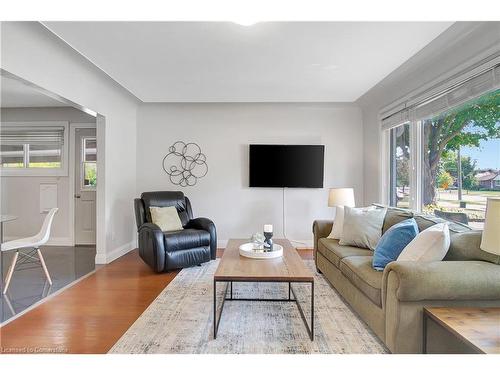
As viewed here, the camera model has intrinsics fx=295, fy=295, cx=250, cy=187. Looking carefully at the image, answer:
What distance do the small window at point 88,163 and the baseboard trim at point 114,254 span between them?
1.29 m

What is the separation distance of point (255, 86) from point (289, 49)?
1.16m

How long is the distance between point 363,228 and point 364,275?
3.17 feet

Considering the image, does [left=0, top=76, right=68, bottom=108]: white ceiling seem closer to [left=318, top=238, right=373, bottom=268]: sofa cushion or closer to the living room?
the living room

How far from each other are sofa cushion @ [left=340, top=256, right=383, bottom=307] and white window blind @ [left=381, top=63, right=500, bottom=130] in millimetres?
1678

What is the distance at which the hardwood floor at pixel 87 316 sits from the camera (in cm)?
207

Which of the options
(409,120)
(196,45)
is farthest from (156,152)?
(409,120)

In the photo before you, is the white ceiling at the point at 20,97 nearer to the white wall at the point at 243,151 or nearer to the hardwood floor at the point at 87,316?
the white wall at the point at 243,151

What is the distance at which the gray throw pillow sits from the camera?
310cm

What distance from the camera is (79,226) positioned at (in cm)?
523

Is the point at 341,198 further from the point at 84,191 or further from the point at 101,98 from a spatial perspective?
the point at 84,191

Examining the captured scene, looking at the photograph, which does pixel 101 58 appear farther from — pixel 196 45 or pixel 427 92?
pixel 427 92

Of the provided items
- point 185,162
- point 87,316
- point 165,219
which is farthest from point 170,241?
point 185,162

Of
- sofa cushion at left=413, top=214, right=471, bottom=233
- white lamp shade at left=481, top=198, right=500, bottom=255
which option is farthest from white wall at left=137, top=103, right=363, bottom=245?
white lamp shade at left=481, top=198, right=500, bottom=255
